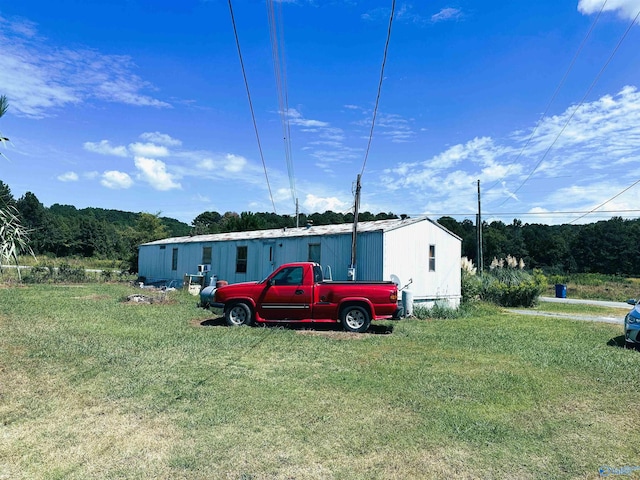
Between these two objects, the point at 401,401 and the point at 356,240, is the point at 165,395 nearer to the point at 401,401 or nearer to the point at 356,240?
the point at 401,401

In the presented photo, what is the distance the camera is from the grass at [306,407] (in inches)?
145

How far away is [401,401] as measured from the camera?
5.32 m

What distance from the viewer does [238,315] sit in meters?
11.2

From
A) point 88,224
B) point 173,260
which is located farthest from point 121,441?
point 88,224

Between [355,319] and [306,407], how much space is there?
5773mm

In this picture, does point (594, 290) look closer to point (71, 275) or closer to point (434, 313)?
point (434, 313)

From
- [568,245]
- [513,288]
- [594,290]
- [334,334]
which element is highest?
[568,245]

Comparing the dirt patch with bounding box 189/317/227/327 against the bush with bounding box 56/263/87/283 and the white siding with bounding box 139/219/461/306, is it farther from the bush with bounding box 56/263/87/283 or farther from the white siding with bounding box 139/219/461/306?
Result: the bush with bounding box 56/263/87/283

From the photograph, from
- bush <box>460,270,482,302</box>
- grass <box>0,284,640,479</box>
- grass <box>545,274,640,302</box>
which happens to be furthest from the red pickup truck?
grass <box>545,274,640,302</box>

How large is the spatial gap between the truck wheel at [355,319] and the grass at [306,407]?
93cm

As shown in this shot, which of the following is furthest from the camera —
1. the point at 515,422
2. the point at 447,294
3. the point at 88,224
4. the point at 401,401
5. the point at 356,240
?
the point at 88,224

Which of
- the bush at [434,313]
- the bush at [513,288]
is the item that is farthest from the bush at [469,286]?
the bush at [434,313]

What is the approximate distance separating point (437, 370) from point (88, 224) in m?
68.9

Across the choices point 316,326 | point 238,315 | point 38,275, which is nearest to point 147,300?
point 238,315
